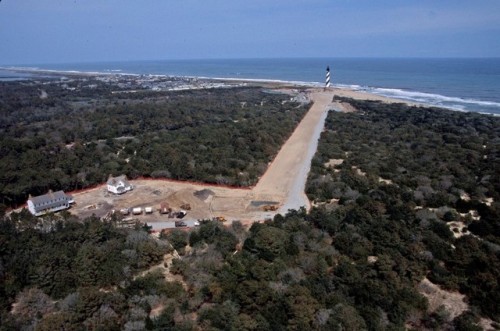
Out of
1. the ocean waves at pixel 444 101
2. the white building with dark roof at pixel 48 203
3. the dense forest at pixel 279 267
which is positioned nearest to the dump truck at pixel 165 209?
the dense forest at pixel 279 267

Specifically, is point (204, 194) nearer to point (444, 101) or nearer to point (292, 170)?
point (292, 170)

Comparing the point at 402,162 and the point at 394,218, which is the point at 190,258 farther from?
the point at 402,162

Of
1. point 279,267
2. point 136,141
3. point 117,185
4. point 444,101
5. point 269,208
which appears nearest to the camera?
point 279,267

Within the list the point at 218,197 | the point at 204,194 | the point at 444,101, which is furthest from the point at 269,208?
the point at 444,101

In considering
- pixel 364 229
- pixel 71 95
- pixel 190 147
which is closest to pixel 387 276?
pixel 364 229

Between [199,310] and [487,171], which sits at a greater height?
[487,171]
